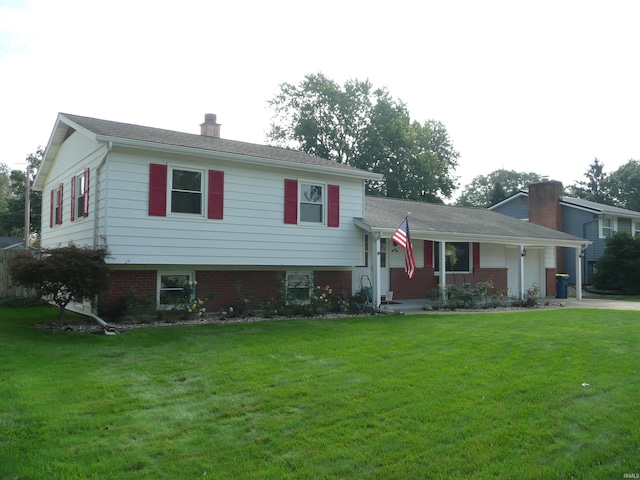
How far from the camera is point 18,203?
45.5 m

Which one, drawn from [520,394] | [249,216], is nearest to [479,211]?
[249,216]

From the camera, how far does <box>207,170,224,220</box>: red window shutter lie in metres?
12.6

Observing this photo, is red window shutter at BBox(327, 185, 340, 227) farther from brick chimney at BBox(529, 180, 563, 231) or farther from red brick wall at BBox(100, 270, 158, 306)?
brick chimney at BBox(529, 180, 563, 231)

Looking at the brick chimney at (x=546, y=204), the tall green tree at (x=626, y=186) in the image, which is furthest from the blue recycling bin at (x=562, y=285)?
the tall green tree at (x=626, y=186)

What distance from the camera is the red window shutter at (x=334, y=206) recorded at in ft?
48.2

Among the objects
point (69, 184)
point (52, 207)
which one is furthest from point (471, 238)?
point (52, 207)

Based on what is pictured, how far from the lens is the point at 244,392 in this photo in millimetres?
6008

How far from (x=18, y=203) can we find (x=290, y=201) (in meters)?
40.7

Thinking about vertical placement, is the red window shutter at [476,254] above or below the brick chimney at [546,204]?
below

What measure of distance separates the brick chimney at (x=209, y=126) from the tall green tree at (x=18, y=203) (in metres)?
32.6

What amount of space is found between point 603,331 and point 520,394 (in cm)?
503

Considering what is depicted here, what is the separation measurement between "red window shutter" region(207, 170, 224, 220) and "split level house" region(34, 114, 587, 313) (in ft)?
0.09

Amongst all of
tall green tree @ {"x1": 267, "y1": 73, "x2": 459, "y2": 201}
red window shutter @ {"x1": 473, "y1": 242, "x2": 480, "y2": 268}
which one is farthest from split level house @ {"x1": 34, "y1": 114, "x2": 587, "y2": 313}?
tall green tree @ {"x1": 267, "y1": 73, "x2": 459, "y2": 201}

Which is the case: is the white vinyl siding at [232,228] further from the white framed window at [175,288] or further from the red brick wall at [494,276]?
the red brick wall at [494,276]
